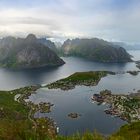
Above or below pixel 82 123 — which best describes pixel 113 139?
above

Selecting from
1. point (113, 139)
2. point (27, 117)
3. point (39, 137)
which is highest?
point (39, 137)

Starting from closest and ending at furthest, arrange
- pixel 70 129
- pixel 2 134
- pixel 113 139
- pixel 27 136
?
pixel 2 134 → pixel 27 136 → pixel 113 139 → pixel 70 129

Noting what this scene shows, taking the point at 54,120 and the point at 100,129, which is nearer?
the point at 100,129

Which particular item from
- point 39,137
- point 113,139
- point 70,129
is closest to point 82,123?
point 70,129

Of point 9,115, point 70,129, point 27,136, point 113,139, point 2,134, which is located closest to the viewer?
point 2,134

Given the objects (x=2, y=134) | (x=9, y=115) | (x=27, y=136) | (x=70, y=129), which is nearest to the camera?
(x=2, y=134)

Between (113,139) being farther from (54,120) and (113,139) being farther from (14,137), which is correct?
(54,120)

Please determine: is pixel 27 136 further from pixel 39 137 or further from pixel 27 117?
pixel 27 117

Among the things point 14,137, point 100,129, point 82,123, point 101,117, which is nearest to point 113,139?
point 14,137

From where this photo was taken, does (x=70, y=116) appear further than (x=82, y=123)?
Yes
